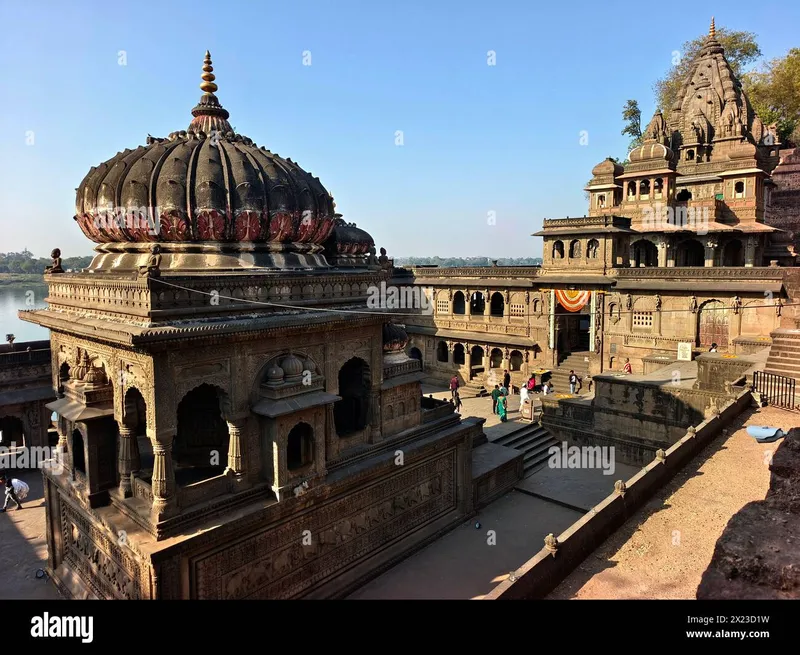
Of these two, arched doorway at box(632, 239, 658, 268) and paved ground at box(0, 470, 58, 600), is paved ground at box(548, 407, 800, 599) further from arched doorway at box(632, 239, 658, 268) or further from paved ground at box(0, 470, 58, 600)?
arched doorway at box(632, 239, 658, 268)

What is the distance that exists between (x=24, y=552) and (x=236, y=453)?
7.82 metres

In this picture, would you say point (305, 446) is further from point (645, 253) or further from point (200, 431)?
point (645, 253)

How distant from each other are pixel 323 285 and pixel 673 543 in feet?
26.7

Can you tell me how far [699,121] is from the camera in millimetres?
34688

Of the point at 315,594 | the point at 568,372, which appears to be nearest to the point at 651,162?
the point at 568,372

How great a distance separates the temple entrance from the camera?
1233 inches

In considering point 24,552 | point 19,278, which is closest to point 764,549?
point 24,552

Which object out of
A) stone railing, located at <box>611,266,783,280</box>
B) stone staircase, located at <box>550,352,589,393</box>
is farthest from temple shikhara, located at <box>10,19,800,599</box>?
stone staircase, located at <box>550,352,589,393</box>

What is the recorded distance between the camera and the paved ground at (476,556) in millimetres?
11789

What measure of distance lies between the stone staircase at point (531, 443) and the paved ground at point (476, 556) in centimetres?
294

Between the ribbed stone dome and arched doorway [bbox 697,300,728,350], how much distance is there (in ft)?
61.5

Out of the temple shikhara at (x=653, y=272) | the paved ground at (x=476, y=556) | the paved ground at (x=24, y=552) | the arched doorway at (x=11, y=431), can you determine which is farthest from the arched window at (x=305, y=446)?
the temple shikhara at (x=653, y=272)
